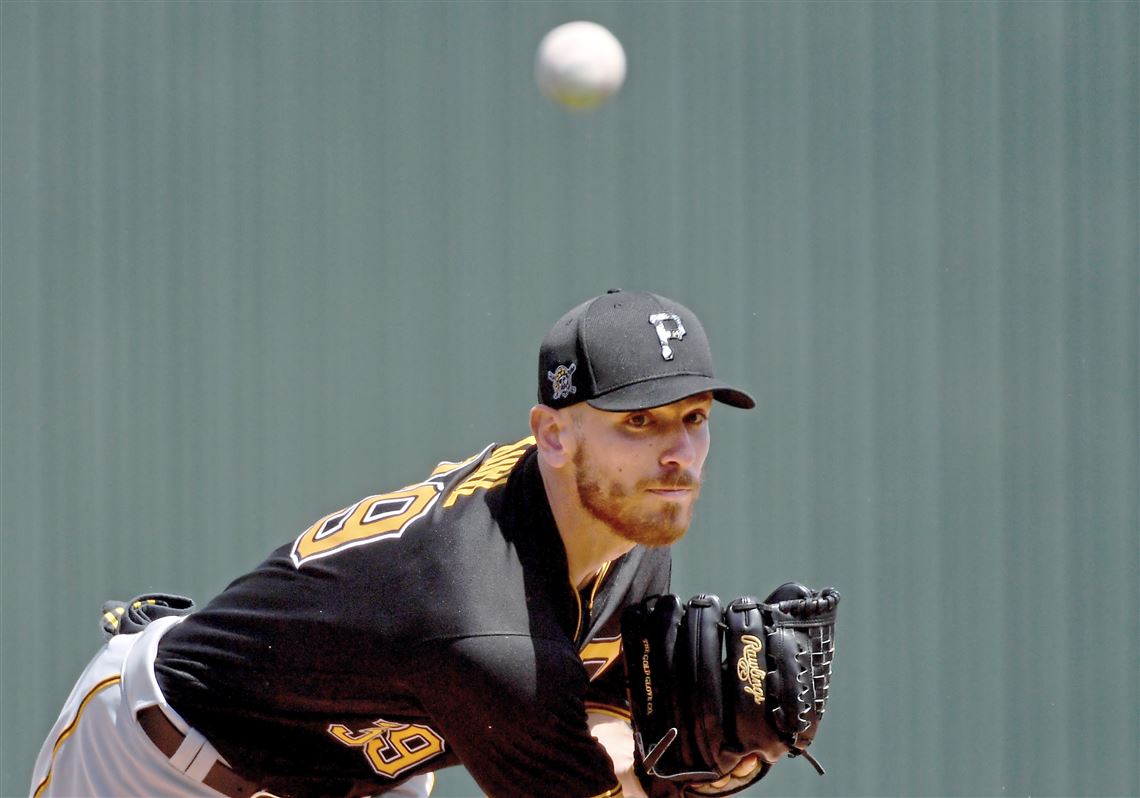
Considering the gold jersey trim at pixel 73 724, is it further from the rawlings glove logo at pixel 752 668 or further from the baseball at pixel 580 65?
the baseball at pixel 580 65

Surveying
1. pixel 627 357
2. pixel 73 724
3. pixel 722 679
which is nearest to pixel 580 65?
pixel 627 357

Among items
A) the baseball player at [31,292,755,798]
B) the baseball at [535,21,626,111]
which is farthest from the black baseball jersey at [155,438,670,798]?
the baseball at [535,21,626,111]

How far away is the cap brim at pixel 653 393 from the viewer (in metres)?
2.66

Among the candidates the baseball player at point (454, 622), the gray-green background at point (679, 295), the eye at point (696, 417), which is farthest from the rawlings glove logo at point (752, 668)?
the gray-green background at point (679, 295)

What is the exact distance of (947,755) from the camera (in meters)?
5.02

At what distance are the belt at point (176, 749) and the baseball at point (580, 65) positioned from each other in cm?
255

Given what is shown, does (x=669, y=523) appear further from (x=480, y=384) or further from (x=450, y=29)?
(x=450, y=29)

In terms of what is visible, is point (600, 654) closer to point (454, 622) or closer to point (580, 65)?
point (454, 622)

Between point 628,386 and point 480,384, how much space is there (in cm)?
218

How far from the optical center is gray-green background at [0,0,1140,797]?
4.74 m

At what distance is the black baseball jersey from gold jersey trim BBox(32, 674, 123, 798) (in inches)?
7.1

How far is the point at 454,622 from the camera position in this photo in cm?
255

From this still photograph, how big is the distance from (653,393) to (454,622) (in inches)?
20.0

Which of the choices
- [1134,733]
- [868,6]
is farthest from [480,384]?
[1134,733]
